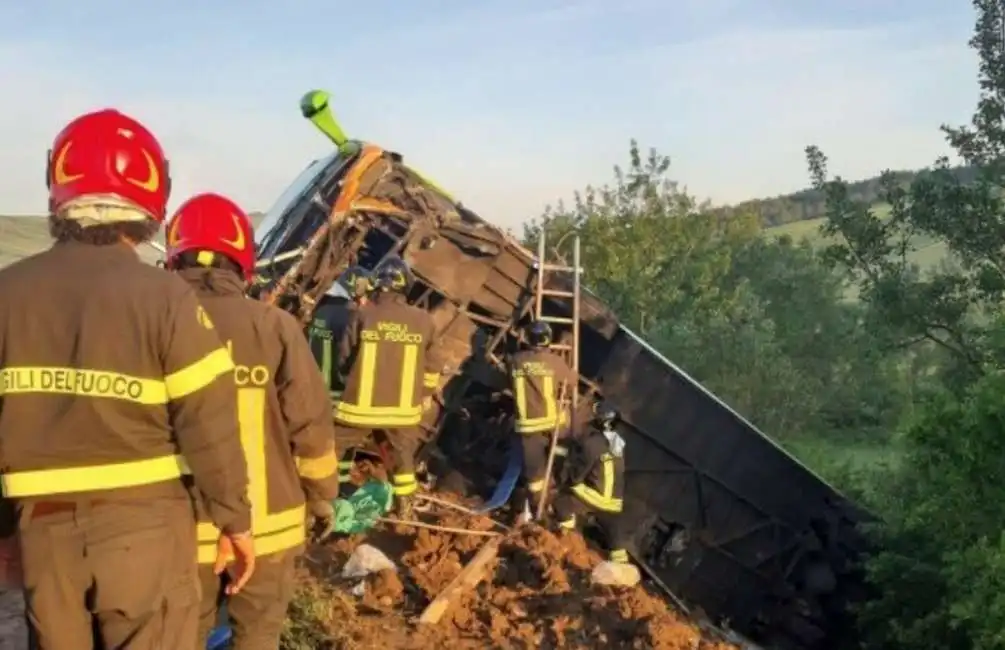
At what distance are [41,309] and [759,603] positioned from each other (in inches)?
317

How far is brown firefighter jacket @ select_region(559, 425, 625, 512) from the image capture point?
26.2 feet

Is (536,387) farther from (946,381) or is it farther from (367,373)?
(946,381)

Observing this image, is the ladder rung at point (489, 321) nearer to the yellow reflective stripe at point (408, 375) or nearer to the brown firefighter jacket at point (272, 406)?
the yellow reflective stripe at point (408, 375)

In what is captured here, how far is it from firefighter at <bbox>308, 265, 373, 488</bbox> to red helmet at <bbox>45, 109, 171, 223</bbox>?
4.17m

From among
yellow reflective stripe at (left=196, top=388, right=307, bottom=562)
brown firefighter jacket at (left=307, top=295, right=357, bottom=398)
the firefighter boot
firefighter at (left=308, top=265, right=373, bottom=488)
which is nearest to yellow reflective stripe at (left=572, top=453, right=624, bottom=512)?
the firefighter boot

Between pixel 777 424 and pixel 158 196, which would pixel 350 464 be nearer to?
pixel 158 196

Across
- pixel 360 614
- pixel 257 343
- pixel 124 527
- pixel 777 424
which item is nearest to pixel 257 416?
pixel 257 343

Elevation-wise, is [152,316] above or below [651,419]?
above

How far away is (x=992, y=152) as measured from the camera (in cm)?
1289

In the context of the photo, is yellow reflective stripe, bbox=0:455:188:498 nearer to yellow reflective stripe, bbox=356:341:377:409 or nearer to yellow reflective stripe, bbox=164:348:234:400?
yellow reflective stripe, bbox=164:348:234:400

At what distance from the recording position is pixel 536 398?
7812 millimetres

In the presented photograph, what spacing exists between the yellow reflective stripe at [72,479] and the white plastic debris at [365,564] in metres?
3.63

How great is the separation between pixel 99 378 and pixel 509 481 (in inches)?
222

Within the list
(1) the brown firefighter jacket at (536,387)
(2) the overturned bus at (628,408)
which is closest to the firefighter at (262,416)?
(2) the overturned bus at (628,408)
